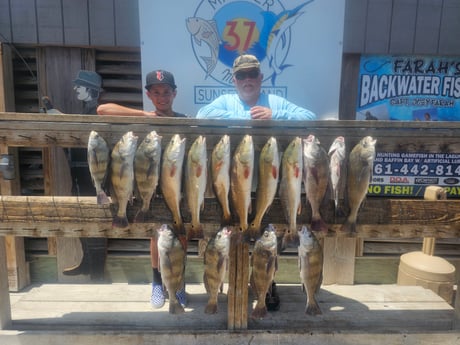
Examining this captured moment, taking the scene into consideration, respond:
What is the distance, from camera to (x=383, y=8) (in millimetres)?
3498

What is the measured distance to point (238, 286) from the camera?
7.99 feet

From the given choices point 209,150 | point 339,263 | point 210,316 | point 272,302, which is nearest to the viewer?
point 209,150

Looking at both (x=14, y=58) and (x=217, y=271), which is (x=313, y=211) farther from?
(x=14, y=58)

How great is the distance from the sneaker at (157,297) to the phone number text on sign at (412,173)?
2.46 m

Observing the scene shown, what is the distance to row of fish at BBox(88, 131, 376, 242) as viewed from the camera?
203cm

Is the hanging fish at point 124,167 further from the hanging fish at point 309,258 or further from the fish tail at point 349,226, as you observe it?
the fish tail at point 349,226

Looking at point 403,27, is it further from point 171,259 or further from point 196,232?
point 171,259

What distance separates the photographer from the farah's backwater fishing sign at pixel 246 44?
132 inches

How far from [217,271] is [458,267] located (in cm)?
338

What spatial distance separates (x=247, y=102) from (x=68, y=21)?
215cm

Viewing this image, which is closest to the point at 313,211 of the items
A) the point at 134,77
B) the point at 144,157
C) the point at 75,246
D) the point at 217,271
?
the point at 217,271

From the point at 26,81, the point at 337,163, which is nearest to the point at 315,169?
the point at 337,163

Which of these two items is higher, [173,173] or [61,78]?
[61,78]

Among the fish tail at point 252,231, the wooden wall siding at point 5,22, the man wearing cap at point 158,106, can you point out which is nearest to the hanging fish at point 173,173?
the fish tail at point 252,231
